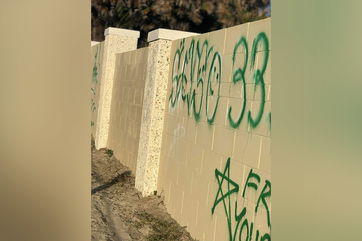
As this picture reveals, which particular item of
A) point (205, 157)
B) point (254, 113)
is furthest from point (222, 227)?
point (254, 113)

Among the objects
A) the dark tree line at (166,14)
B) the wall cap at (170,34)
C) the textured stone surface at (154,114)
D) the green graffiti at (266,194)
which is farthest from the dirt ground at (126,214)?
the dark tree line at (166,14)

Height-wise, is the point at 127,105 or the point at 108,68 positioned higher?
the point at 108,68

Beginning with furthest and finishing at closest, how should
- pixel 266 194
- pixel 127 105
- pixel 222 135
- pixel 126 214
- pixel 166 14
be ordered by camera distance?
pixel 166 14, pixel 127 105, pixel 126 214, pixel 222 135, pixel 266 194

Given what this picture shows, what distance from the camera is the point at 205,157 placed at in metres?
4.87

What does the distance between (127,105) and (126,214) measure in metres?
2.80

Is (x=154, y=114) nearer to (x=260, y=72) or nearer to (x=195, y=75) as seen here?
(x=195, y=75)

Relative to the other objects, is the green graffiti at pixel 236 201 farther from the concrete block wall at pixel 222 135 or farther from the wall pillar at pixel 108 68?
the wall pillar at pixel 108 68

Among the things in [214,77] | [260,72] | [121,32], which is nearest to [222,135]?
[214,77]

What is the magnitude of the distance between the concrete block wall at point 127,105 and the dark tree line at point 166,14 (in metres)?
9.93

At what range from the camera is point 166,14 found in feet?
63.8

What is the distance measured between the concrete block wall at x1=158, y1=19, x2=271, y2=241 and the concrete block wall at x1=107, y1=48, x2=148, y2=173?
62.9 inches
